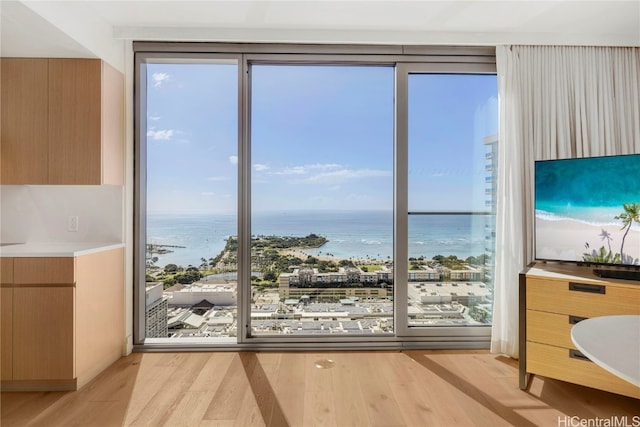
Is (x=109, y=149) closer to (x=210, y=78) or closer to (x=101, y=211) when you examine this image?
(x=101, y=211)

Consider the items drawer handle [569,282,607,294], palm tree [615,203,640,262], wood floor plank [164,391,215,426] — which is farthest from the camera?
palm tree [615,203,640,262]

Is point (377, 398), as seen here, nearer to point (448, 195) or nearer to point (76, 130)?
point (448, 195)

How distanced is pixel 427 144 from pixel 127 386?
2920 mm

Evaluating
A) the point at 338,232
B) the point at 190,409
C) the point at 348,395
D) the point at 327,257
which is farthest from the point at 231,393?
the point at 338,232

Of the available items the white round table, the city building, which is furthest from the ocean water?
the white round table

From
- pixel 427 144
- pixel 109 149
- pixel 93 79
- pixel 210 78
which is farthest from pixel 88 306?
pixel 427 144

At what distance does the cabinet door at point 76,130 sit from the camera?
2.39m

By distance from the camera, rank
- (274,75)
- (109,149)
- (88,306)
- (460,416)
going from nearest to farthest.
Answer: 1. (460,416)
2. (88,306)
3. (109,149)
4. (274,75)

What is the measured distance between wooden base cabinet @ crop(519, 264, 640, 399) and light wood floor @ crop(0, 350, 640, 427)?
175 mm

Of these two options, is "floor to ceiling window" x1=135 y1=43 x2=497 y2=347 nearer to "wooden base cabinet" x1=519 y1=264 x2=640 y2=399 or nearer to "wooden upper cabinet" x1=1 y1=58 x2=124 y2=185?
"wooden upper cabinet" x1=1 y1=58 x2=124 y2=185

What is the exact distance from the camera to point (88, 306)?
2271mm

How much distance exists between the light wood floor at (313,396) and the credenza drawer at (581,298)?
58 centimetres

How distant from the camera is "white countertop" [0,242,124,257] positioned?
6.95ft

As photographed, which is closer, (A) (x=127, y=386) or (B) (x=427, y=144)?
(A) (x=127, y=386)
